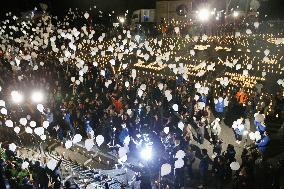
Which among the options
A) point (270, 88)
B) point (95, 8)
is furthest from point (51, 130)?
point (95, 8)

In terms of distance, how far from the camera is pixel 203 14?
83.4ft

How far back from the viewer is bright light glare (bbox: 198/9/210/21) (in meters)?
25.0

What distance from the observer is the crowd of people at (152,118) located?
10.7m

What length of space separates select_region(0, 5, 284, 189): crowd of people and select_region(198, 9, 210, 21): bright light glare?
2929 mm

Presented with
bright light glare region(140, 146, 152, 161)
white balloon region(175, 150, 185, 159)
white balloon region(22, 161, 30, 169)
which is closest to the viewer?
→ white balloon region(22, 161, 30, 169)

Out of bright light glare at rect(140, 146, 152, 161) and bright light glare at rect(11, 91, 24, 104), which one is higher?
bright light glare at rect(11, 91, 24, 104)

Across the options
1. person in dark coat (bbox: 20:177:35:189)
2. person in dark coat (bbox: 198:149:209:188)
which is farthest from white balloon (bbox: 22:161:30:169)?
person in dark coat (bbox: 198:149:209:188)

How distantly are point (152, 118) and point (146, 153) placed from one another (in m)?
2.82

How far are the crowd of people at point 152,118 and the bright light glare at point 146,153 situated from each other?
19cm

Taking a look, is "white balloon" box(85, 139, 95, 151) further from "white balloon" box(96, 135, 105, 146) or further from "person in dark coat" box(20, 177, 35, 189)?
"person in dark coat" box(20, 177, 35, 189)

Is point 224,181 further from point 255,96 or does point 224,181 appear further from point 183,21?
point 183,21

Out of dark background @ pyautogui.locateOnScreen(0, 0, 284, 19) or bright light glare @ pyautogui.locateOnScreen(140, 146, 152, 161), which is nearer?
bright light glare @ pyautogui.locateOnScreen(140, 146, 152, 161)

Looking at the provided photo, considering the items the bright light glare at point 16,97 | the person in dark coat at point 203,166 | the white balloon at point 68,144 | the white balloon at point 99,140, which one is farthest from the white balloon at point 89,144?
the bright light glare at point 16,97

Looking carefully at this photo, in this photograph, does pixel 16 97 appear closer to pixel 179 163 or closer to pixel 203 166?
pixel 179 163
